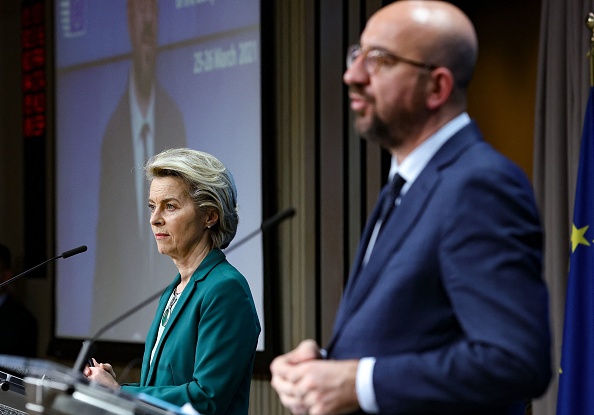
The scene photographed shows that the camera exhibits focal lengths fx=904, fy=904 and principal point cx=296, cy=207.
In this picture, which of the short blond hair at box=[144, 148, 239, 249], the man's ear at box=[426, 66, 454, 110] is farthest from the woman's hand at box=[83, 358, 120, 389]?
the man's ear at box=[426, 66, 454, 110]

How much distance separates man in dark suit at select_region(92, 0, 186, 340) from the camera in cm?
500

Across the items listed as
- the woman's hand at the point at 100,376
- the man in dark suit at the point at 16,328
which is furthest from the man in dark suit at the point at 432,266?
the man in dark suit at the point at 16,328

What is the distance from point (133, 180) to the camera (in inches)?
205

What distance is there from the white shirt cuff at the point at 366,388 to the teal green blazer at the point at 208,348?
0.96 m

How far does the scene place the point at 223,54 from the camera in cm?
466

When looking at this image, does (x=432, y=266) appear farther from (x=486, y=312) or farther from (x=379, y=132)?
(x=379, y=132)

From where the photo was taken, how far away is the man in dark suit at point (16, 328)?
18.3 feet

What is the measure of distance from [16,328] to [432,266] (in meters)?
4.77

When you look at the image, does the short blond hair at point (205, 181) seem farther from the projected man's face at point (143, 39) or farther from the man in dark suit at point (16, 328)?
the man in dark suit at point (16, 328)

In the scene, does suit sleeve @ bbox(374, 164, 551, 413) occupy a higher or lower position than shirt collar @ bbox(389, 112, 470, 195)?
lower

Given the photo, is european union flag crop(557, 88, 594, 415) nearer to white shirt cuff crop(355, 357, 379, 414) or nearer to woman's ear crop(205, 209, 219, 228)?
woman's ear crop(205, 209, 219, 228)

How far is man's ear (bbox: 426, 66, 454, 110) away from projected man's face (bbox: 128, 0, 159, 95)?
382cm

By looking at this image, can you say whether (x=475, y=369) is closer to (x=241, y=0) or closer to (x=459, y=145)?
(x=459, y=145)

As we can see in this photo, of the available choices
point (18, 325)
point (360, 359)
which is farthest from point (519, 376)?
point (18, 325)
